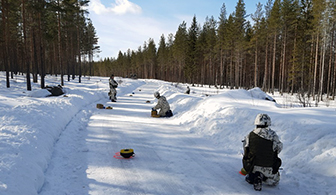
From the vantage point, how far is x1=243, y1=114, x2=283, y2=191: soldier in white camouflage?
3.88 meters

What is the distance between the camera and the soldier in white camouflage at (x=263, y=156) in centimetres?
Result: 388

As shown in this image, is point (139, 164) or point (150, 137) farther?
point (150, 137)

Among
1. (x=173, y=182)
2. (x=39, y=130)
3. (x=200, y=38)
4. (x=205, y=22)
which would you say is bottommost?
(x=173, y=182)

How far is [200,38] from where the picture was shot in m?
48.9

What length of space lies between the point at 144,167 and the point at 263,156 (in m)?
2.75

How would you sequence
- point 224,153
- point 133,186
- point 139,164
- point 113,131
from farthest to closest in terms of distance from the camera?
point 113,131
point 224,153
point 139,164
point 133,186

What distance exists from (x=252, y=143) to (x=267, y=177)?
0.76 meters

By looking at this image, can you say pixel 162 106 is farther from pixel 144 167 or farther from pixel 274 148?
pixel 274 148

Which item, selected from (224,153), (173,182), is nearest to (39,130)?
(173,182)

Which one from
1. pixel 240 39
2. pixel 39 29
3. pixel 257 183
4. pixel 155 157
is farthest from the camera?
pixel 240 39

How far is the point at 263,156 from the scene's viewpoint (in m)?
3.90

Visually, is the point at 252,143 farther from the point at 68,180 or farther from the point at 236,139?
the point at 68,180

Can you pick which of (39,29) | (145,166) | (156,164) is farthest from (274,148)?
(39,29)

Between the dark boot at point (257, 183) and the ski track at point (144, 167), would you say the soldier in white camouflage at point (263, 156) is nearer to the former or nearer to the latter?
the dark boot at point (257, 183)
